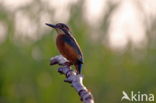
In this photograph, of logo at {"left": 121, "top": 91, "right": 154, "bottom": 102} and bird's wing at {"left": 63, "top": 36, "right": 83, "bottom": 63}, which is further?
logo at {"left": 121, "top": 91, "right": 154, "bottom": 102}

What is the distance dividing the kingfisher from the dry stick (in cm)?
3

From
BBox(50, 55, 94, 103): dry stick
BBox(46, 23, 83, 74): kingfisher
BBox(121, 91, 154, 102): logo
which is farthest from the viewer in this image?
BBox(121, 91, 154, 102): logo

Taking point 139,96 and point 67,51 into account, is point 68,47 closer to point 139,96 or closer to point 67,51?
point 67,51

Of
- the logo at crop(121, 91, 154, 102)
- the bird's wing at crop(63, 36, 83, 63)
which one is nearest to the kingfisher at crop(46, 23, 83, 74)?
the bird's wing at crop(63, 36, 83, 63)

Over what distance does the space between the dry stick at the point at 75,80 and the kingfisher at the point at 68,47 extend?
0.03 meters

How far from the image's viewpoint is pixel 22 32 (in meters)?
4.40

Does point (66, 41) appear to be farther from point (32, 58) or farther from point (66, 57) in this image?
point (32, 58)

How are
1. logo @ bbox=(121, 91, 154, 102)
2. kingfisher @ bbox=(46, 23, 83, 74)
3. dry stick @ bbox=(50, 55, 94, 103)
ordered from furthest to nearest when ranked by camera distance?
logo @ bbox=(121, 91, 154, 102)
kingfisher @ bbox=(46, 23, 83, 74)
dry stick @ bbox=(50, 55, 94, 103)

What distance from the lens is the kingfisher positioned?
2.07 metres

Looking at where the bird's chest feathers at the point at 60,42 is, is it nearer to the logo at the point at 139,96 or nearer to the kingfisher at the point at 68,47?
the kingfisher at the point at 68,47

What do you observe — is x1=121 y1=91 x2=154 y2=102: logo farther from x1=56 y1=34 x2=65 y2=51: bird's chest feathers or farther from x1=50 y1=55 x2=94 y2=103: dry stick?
x1=50 y1=55 x2=94 y2=103: dry stick

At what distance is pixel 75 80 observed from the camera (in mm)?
1708

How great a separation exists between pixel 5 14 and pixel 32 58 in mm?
393

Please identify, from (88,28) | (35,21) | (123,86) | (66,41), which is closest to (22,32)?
(35,21)
